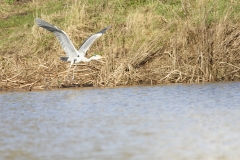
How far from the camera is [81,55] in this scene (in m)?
15.1

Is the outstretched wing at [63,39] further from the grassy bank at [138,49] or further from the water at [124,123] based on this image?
the water at [124,123]

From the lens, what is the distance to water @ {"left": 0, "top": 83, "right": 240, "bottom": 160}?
8406 millimetres

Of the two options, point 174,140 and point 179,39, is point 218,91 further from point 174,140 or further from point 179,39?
point 174,140

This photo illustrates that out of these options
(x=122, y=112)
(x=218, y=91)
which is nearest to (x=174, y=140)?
(x=122, y=112)

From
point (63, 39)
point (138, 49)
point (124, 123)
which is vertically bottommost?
point (124, 123)

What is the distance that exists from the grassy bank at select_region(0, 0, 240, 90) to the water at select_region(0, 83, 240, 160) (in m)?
0.58

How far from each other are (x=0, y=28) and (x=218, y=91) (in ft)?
26.0

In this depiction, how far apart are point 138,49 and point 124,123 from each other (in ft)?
17.3

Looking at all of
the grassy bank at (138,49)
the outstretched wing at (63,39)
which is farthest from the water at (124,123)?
the outstretched wing at (63,39)

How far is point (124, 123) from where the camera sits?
1045 centimetres

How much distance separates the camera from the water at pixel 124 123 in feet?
27.6

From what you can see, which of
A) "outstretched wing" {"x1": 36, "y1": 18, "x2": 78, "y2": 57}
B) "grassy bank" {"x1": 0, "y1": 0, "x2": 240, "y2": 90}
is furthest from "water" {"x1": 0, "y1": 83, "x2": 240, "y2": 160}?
"outstretched wing" {"x1": 36, "y1": 18, "x2": 78, "y2": 57}

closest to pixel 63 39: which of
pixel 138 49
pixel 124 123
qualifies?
pixel 138 49

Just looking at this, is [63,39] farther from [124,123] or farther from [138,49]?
[124,123]
